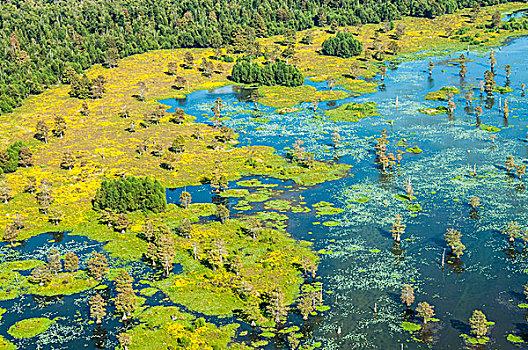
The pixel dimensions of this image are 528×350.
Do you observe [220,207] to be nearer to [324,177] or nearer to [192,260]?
Result: [192,260]

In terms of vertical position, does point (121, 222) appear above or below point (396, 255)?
above

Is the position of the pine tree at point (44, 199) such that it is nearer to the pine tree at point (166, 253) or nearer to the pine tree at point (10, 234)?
the pine tree at point (10, 234)

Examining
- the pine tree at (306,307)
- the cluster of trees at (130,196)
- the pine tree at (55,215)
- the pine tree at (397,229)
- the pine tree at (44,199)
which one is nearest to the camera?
the pine tree at (306,307)

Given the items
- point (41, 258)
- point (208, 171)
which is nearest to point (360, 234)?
point (208, 171)

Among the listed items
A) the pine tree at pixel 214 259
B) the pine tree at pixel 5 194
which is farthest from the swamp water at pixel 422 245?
the pine tree at pixel 5 194

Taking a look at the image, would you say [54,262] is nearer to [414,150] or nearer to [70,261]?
[70,261]

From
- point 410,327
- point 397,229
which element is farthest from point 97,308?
point 397,229
